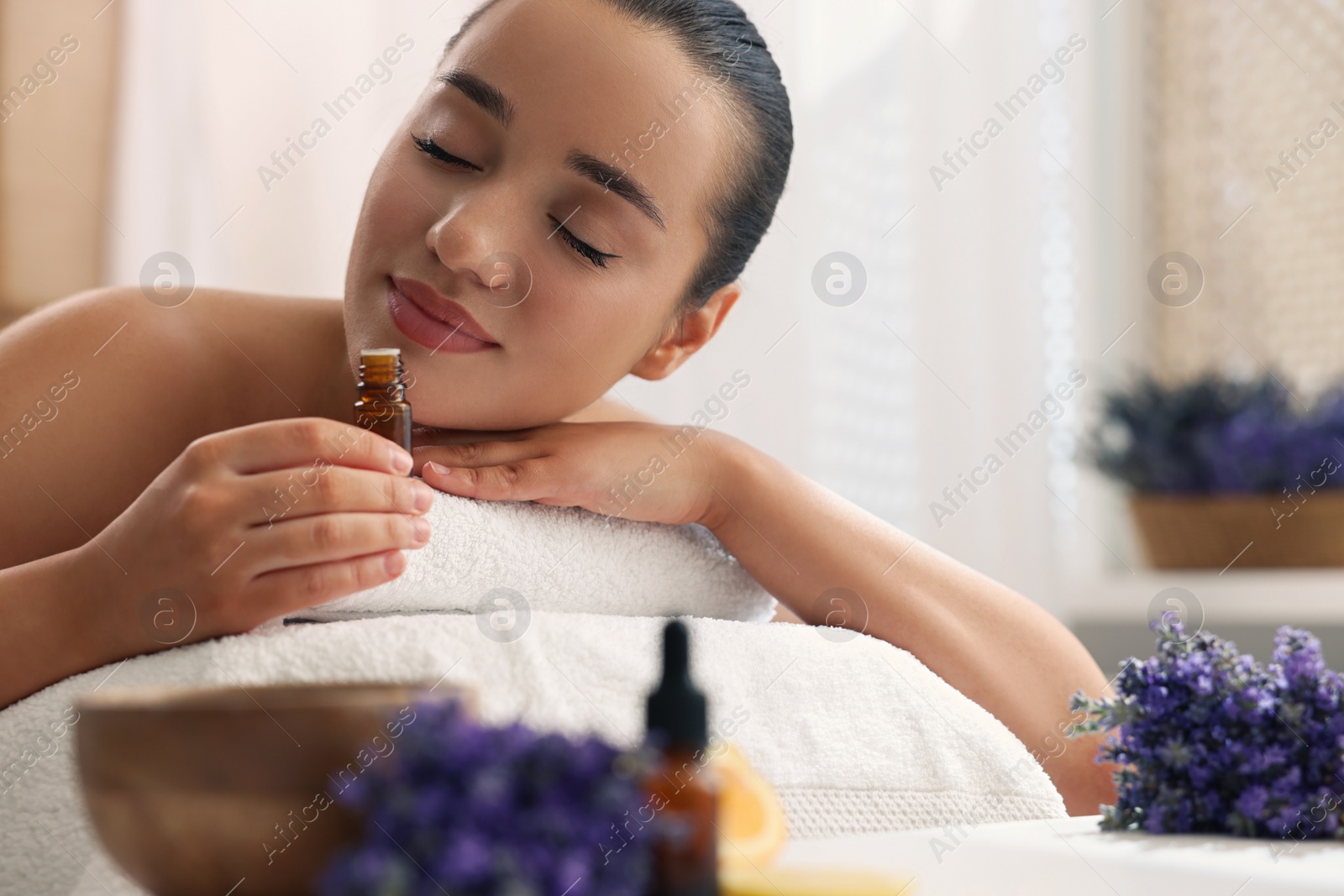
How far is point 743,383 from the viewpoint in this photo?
76.9 inches

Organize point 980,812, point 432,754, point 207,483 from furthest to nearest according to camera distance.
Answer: point 980,812 → point 207,483 → point 432,754

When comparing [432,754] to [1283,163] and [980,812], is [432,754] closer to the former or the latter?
[980,812]

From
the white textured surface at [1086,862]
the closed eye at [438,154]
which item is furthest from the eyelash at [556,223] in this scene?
the white textured surface at [1086,862]

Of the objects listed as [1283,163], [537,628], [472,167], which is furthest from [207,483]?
[1283,163]

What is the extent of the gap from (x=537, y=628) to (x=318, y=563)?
0.13 meters

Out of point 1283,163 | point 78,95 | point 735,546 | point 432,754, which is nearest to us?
point 432,754

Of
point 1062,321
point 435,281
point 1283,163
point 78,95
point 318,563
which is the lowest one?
point 78,95

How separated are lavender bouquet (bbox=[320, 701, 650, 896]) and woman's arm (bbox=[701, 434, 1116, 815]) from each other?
25.7 inches

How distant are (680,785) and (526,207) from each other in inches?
22.0

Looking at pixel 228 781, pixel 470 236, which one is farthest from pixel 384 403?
pixel 228 781

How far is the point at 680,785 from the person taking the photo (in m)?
0.36

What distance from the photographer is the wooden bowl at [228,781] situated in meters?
0.35

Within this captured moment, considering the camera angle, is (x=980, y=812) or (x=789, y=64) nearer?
(x=980, y=812)

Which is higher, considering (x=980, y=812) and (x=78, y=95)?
(x=980, y=812)
